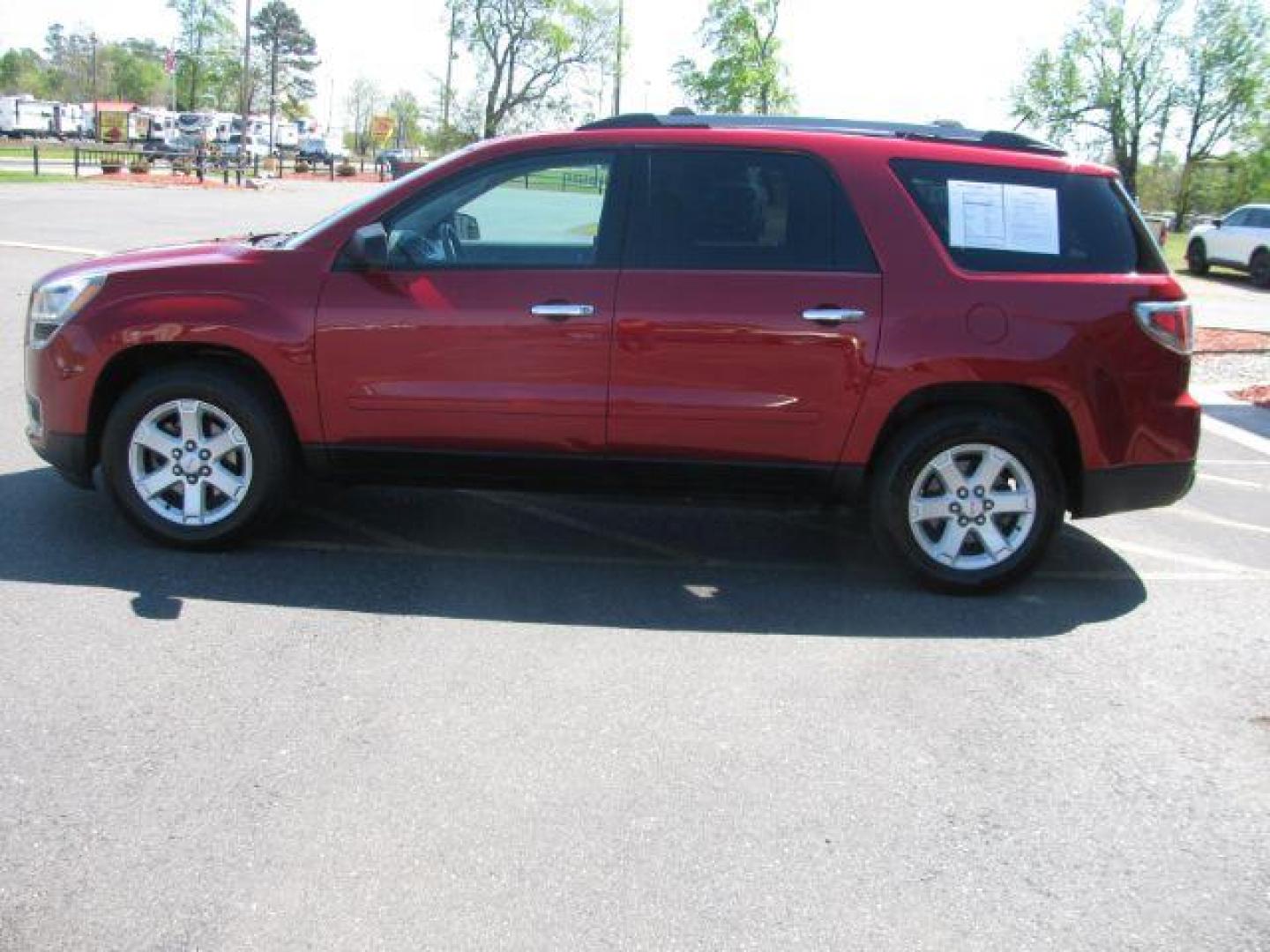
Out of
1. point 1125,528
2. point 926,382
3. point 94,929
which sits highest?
point 926,382

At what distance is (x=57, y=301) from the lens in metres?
5.52

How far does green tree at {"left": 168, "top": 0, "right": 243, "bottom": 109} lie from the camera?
295 ft

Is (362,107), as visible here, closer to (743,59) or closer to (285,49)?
(285,49)

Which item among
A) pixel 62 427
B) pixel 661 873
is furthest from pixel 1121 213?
pixel 62 427

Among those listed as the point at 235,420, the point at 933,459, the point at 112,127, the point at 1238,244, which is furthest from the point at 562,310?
the point at 112,127

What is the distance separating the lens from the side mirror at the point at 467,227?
543 cm

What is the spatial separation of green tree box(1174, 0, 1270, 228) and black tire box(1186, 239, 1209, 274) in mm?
27993

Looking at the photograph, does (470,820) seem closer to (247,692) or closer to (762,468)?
(247,692)

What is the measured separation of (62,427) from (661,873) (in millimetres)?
3647

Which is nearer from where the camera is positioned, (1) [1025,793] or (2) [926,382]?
(1) [1025,793]

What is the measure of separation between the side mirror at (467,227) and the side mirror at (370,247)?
346mm

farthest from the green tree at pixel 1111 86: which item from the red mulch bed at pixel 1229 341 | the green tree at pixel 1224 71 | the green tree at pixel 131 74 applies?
the green tree at pixel 131 74

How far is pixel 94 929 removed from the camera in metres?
2.84

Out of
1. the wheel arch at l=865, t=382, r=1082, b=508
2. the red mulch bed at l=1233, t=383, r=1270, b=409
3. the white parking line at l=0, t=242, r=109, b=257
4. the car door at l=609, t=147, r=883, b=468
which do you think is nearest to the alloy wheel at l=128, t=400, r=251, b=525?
the car door at l=609, t=147, r=883, b=468
